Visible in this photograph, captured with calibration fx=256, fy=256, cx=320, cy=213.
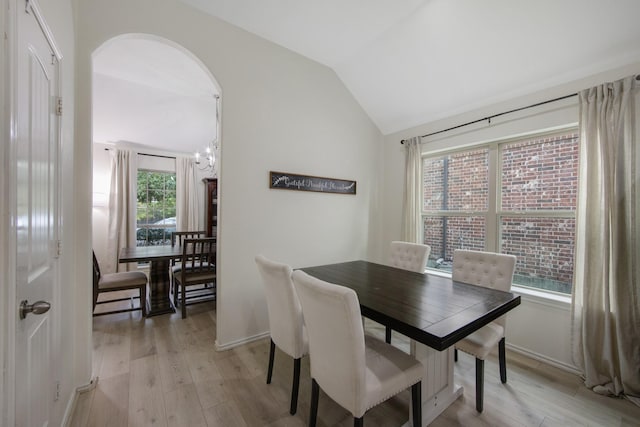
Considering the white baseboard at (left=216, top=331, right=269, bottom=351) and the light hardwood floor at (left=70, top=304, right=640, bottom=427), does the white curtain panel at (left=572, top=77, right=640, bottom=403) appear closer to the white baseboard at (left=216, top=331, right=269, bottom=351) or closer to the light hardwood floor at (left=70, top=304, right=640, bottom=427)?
the light hardwood floor at (left=70, top=304, right=640, bottom=427)

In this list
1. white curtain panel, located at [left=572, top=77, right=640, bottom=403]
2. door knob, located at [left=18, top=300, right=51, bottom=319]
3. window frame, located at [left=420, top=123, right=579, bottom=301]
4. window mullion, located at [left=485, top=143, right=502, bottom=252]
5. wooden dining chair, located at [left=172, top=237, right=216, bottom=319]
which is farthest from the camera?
wooden dining chair, located at [left=172, top=237, right=216, bottom=319]

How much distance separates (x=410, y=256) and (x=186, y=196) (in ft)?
15.6

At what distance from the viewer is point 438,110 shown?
3.21m

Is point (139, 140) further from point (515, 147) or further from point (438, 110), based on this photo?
point (515, 147)

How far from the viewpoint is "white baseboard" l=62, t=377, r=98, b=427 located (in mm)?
1572

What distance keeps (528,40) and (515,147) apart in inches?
39.2

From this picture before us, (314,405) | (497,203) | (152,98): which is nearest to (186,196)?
(152,98)

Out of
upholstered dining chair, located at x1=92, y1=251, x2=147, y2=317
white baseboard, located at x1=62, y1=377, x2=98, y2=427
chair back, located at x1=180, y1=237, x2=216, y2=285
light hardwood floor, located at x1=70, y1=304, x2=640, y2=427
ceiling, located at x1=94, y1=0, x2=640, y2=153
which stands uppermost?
ceiling, located at x1=94, y1=0, x2=640, y2=153

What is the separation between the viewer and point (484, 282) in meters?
2.20

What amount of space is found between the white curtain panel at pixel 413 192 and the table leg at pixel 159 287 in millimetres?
3255

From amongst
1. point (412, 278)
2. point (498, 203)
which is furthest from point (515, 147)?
point (412, 278)

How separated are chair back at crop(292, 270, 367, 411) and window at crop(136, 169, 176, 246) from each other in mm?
5131

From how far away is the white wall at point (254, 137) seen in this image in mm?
2105

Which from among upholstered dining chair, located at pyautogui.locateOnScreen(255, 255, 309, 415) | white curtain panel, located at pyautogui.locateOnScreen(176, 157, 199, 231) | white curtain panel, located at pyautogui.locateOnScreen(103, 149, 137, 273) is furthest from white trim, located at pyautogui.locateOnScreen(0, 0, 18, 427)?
white curtain panel, located at pyautogui.locateOnScreen(176, 157, 199, 231)
